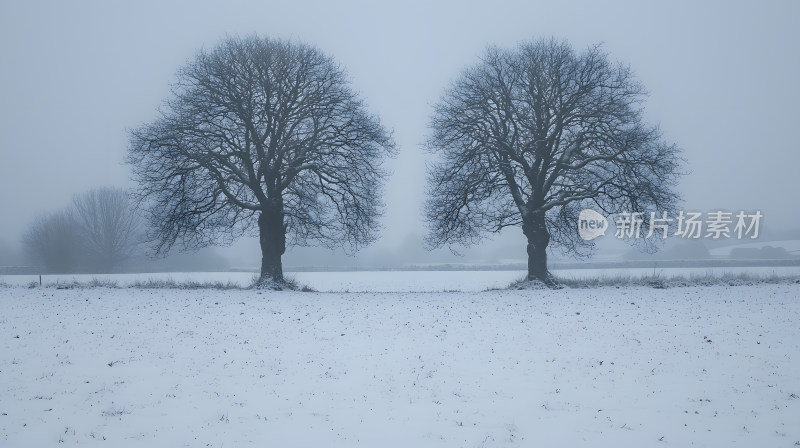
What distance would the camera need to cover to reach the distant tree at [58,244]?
61.3 metres

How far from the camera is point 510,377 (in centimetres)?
1284

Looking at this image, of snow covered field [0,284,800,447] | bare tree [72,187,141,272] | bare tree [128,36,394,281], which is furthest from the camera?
bare tree [72,187,141,272]

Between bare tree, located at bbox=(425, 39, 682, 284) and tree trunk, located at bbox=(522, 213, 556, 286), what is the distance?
0.05 meters

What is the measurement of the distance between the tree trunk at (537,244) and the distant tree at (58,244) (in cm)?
5288

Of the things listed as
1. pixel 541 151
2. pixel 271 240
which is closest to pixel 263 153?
pixel 271 240

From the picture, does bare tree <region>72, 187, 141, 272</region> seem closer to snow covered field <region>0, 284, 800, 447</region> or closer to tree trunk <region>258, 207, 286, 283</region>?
tree trunk <region>258, 207, 286, 283</region>

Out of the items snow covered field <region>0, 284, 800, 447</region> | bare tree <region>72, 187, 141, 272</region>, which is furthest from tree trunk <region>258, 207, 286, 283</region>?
bare tree <region>72, 187, 141, 272</region>

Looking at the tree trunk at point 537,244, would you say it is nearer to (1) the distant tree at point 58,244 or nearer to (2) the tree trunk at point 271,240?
(2) the tree trunk at point 271,240

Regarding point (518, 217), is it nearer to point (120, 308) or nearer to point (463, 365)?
point (463, 365)

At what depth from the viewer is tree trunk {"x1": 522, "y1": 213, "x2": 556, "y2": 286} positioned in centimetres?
2972

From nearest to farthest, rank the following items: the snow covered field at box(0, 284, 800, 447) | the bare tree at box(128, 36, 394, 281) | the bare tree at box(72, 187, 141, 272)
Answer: the snow covered field at box(0, 284, 800, 447)
the bare tree at box(128, 36, 394, 281)
the bare tree at box(72, 187, 141, 272)

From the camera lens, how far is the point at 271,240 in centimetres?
2942

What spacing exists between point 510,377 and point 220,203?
68.9 ft

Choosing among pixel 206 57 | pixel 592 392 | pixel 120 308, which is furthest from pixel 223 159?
pixel 592 392
